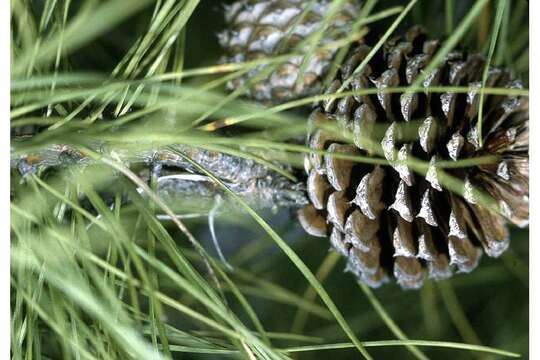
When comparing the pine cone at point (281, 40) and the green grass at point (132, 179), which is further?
the pine cone at point (281, 40)

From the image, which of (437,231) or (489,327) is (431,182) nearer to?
(437,231)

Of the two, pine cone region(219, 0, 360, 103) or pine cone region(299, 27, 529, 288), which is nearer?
pine cone region(299, 27, 529, 288)

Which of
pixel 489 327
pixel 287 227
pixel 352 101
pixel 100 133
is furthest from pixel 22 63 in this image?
pixel 489 327

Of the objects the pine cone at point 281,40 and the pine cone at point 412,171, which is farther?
the pine cone at point 281,40

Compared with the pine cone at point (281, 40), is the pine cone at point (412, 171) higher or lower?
lower

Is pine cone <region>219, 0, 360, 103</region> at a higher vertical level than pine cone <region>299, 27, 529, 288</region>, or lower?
higher
